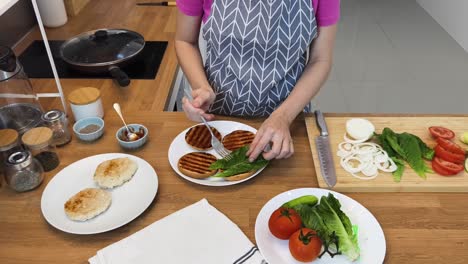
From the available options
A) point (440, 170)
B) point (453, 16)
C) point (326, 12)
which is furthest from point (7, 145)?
point (453, 16)

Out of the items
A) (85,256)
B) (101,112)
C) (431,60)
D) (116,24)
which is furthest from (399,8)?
(85,256)

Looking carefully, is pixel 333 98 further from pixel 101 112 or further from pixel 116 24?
pixel 101 112

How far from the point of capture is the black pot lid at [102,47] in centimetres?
163

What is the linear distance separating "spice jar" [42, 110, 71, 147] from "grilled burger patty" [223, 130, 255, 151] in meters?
0.43

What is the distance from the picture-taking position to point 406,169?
39.4 inches

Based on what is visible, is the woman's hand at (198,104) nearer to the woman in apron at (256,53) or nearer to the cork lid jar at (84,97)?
the woman in apron at (256,53)

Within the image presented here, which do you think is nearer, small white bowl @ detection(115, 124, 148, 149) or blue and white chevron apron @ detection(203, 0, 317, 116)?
small white bowl @ detection(115, 124, 148, 149)

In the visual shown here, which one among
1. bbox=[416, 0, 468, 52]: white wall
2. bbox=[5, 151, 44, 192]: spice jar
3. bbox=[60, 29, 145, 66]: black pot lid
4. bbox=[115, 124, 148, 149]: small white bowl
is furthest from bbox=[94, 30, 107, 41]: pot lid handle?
bbox=[416, 0, 468, 52]: white wall

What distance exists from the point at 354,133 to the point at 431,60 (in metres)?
2.75

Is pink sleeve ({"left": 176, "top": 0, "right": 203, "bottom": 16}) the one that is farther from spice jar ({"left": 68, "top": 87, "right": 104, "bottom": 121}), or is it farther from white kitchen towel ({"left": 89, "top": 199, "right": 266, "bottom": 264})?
white kitchen towel ({"left": 89, "top": 199, "right": 266, "bottom": 264})

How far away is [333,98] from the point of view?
3031mm

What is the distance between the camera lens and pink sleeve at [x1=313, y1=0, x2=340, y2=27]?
46.6 inches

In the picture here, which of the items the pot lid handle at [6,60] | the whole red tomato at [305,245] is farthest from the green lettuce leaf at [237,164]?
the pot lid handle at [6,60]

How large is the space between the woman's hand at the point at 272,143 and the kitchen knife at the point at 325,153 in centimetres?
9
